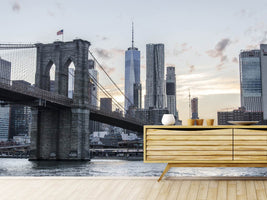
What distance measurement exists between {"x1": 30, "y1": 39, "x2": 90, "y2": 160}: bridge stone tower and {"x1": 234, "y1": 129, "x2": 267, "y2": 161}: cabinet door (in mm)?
30093

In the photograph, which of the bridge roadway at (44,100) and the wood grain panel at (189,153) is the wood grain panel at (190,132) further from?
the bridge roadway at (44,100)

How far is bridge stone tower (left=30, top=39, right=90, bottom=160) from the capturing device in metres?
34.8

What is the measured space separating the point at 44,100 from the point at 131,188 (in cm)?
2625

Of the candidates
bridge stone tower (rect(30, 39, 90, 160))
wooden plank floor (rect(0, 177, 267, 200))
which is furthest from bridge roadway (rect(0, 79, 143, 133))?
wooden plank floor (rect(0, 177, 267, 200))

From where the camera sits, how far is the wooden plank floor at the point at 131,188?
4.50 m

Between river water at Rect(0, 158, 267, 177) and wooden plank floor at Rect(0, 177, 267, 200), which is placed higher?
wooden plank floor at Rect(0, 177, 267, 200)

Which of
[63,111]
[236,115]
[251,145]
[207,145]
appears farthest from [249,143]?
[63,111]

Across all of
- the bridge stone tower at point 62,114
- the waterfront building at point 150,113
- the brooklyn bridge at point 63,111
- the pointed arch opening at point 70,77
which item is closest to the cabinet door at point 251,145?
the brooklyn bridge at point 63,111

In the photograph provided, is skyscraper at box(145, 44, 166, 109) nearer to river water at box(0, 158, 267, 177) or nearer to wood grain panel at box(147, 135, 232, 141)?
river water at box(0, 158, 267, 177)

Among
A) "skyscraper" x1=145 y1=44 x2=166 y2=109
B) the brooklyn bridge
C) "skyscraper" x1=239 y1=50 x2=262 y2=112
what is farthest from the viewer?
"skyscraper" x1=145 y1=44 x2=166 y2=109

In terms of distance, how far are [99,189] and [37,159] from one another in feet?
108

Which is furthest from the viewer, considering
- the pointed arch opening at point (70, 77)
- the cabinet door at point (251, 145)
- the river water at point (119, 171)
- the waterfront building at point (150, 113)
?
the waterfront building at point (150, 113)

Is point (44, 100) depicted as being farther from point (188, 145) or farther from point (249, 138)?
point (249, 138)

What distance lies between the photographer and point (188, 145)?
5.16 meters
